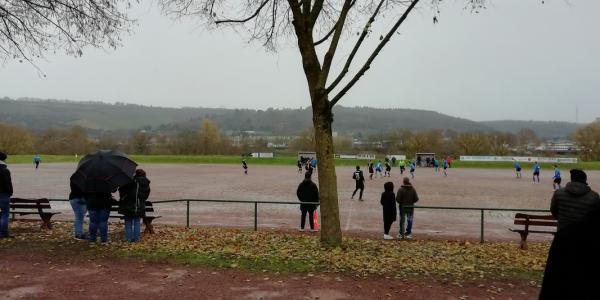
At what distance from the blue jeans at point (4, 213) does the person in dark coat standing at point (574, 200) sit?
1044cm

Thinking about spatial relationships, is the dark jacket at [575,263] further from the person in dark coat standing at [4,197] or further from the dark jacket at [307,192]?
the dark jacket at [307,192]

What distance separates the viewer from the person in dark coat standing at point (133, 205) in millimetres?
10046

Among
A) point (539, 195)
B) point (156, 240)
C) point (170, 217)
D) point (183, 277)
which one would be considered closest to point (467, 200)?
point (539, 195)

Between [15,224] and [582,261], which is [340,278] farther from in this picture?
[15,224]

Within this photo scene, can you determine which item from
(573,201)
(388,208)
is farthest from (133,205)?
(573,201)

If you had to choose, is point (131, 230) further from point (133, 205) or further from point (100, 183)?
point (100, 183)

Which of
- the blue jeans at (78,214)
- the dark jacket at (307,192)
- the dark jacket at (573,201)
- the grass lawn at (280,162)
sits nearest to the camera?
the dark jacket at (573,201)

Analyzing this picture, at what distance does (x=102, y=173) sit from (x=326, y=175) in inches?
180

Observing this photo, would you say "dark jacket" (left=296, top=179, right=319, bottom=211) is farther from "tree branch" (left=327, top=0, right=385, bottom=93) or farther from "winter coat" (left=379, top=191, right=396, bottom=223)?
"tree branch" (left=327, top=0, right=385, bottom=93)

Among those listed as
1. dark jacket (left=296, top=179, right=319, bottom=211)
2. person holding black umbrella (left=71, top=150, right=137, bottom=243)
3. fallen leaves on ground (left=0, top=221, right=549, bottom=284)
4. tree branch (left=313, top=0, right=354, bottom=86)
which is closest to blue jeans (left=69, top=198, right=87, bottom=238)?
fallen leaves on ground (left=0, top=221, right=549, bottom=284)

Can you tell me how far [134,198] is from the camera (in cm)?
1020

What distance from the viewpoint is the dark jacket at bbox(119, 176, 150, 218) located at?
395 inches

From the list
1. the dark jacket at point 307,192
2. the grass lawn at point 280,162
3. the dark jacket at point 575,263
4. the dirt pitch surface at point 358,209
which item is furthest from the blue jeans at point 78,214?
the grass lawn at point 280,162

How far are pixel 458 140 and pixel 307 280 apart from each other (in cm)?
9926
